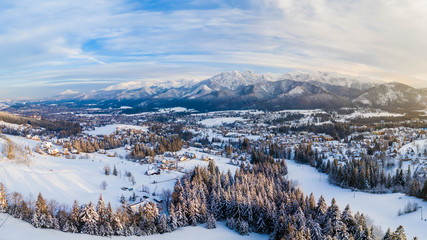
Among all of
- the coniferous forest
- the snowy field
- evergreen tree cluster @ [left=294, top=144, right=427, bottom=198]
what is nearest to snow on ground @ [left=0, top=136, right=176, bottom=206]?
the snowy field

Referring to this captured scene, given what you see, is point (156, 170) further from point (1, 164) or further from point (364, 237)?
point (364, 237)

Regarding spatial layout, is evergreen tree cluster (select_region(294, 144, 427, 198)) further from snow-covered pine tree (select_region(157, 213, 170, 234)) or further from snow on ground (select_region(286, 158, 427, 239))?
snow-covered pine tree (select_region(157, 213, 170, 234))

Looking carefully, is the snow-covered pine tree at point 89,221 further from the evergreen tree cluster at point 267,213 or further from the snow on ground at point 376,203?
the snow on ground at point 376,203

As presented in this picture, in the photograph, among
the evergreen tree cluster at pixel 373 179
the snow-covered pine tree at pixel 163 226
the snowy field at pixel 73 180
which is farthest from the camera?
the evergreen tree cluster at pixel 373 179

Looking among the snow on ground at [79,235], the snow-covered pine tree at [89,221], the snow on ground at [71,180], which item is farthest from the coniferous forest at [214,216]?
the snow on ground at [71,180]

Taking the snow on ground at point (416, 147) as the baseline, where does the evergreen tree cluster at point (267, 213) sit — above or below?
below

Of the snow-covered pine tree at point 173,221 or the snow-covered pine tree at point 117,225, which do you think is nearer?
the snow-covered pine tree at point 117,225

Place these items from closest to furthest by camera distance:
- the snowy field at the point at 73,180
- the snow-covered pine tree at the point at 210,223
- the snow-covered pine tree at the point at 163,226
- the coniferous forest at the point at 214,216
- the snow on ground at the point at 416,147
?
the coniferous forest at the point at 214,216, the snow-covered pine tree at the point at 163,226, the snow-covered pine tree at the point at 210,223, the snowy field at the point at 73,180, the snow on ground at the point at 416,147
